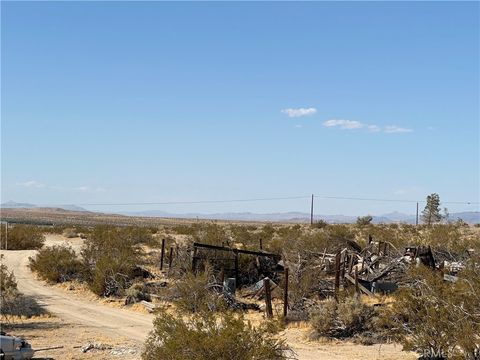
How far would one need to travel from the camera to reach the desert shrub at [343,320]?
1647 centimetres

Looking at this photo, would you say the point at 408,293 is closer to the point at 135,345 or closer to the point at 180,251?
the point at 135,345

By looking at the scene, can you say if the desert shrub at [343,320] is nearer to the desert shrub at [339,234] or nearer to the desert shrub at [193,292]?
the desert shrub at [193,292]

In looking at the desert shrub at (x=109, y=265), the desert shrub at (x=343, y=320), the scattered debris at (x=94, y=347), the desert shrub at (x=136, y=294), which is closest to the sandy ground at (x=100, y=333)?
the scattered debris at (x=94, y=347)

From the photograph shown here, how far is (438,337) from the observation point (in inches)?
471

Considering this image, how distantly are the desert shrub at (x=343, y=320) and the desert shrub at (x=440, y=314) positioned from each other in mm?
2555

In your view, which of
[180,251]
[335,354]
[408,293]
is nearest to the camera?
[408,293]

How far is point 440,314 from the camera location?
39.1 feet

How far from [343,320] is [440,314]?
4981 mm

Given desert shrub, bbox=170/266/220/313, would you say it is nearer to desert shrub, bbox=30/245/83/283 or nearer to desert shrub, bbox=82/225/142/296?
desert shrub, bbox=82/225/142/296

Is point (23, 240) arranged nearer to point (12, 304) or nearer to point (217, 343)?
point (12, 304)

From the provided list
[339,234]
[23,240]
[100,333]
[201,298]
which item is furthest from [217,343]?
[23,240]

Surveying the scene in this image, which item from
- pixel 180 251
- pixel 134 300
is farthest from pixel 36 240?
pixel 134 300

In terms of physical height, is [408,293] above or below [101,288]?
above

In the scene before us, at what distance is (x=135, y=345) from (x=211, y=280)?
722 cm
